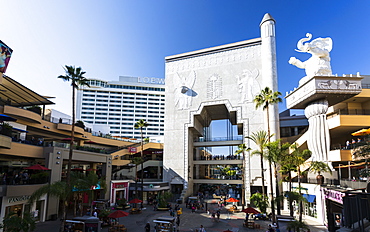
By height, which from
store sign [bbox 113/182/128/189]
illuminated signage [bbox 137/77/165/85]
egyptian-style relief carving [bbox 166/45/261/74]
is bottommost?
store sign [bbox 113/182/128/189]

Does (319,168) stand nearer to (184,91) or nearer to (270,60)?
→ (270,60)

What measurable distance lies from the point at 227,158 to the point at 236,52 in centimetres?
1938

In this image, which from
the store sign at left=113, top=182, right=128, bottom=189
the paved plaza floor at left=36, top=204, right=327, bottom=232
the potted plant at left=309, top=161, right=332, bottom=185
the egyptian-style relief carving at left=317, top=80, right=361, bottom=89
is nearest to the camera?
the paved plaza floor at left=36, top=204, right=327, bottom=232

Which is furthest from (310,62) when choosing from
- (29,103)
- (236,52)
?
(29,103)

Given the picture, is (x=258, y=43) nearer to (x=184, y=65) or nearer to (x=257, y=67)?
(x=257, y=67)

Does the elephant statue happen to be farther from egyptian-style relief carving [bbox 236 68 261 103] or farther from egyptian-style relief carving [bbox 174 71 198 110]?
egyptian-style relief carving [bbox 174 71 198 110]

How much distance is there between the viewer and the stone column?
2958 centimetres

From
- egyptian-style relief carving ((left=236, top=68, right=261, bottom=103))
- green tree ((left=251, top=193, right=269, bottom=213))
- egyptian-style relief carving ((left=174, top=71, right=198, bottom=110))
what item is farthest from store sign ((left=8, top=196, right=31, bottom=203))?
egyptian-style relief carving ((left=236, top=68, right=261, bottom=103))

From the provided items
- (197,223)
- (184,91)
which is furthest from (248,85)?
(197,223)

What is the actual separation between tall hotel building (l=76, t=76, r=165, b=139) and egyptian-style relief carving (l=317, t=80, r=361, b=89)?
303 ft

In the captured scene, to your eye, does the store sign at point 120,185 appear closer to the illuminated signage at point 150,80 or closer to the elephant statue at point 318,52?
the elephant statue at point 318,52

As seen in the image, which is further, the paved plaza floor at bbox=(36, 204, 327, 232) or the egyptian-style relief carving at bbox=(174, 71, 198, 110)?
the egyptian-style relief carving at bbox=(174, 71, 198, 110)

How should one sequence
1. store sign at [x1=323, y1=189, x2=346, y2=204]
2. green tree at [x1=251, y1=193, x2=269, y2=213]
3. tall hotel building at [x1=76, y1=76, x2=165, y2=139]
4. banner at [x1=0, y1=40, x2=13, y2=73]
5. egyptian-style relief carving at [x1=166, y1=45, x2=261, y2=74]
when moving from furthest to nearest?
tall hotel building at [x1=76, y1=76, x2=165, y2=139], egyptian-style relief carving at [x1=166, y1=45, x2=261, y2=74], green tree at [x1=251, y1=193, x2=269, y2=213], banner at [x1=0, y1=40, x2=13, y2=73], store sign at [x1=323, y1=189, x2=346, y2=204]

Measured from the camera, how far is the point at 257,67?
141 feet
